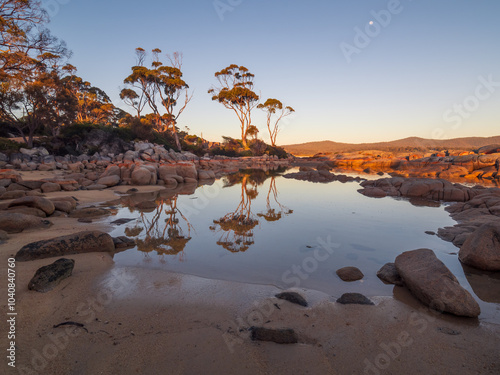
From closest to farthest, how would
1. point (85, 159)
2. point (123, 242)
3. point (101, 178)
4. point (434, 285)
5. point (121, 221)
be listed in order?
1. point (434, 285)
2. point (123, 242)
3. point (121, 221)
4. point (101, 178)
5. point (85, 159)

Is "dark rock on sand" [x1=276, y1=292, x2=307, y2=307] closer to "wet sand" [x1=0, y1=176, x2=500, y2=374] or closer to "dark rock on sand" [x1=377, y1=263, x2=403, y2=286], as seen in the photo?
"wet sand" [x1=0, y1=176, x2=500, y2=374]

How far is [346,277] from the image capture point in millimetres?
4016

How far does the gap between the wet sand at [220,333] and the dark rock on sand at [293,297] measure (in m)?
0.11

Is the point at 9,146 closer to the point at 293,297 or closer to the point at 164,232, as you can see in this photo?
the point at 164,232

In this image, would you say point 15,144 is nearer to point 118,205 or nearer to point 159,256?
point 118,205

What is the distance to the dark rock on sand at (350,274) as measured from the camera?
13.1 ft

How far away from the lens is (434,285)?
125 inches

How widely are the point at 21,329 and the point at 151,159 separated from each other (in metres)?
23.4

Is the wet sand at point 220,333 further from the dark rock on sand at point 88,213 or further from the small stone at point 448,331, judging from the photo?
the dark rock on sand at point 88,213

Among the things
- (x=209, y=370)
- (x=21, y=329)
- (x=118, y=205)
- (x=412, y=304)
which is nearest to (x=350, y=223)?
(x=412, y=304)

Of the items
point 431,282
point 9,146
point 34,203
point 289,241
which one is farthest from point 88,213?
point 9,146

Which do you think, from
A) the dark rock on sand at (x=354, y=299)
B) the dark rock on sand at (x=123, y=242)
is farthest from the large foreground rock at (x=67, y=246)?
the dark rock on sand at (x=354, y=299)

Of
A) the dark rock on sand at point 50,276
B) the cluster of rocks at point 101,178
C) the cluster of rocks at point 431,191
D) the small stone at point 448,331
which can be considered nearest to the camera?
the small stone at point 448,331

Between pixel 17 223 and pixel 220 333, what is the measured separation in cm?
570
